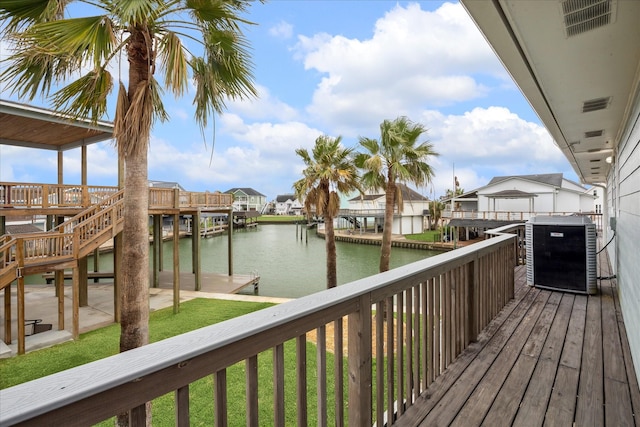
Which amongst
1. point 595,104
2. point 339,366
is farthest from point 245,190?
point 339,366

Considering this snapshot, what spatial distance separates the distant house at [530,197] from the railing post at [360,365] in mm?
23344

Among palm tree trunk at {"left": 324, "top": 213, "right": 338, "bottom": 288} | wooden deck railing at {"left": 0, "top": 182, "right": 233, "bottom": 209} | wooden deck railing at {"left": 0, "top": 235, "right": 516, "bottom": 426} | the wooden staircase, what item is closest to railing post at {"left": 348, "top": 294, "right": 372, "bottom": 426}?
wooden deck railing at {"left": 0, "top": 235, "right": 516, "bottom": 426}

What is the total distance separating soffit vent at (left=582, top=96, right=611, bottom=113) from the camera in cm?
313

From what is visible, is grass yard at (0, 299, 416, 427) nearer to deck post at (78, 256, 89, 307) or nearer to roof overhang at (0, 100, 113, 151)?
deck post at (78, 256, 89, 307)

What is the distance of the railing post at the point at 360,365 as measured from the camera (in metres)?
1.49

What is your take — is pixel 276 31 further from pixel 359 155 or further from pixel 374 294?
pixel 374 294

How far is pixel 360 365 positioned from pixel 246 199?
6540cm

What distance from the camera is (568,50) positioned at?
213 centimetres

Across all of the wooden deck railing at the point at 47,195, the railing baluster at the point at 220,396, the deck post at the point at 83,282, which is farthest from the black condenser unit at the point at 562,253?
the wooden deck railing at the point at 47,195

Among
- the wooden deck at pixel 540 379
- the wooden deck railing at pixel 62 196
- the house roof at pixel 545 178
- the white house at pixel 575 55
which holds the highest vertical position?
the house roof at pixel 545 178

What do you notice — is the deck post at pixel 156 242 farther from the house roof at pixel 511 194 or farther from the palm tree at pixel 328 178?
the house roof at pixel 511 194

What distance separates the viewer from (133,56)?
3939 millimetres

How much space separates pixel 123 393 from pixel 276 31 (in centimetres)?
2261

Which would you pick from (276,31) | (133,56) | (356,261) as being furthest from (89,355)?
(276,31)
